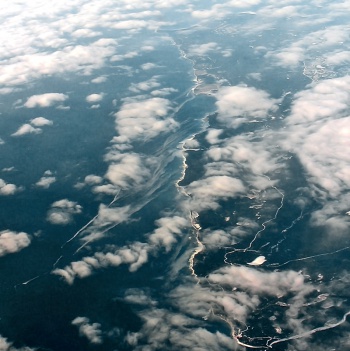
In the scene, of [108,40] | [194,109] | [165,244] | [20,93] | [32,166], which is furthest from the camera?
[108,40]

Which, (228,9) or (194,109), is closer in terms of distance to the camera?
(194,109)

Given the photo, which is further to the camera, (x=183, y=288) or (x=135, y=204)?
(x=135, y=204)

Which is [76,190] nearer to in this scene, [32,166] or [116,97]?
[32,166]

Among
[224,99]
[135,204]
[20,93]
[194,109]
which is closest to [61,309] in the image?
[135,204]

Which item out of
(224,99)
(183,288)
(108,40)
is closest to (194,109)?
(224,99)

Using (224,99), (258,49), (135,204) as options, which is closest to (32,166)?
(135,204)

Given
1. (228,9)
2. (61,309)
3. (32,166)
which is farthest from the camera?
(228,9)

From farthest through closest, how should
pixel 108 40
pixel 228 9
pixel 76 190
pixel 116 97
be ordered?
1. pixel 228 9
2. pixel 108 40
3. pixel 116 97
4. pixel 76 190

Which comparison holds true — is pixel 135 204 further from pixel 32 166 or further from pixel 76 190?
pixel 32 166

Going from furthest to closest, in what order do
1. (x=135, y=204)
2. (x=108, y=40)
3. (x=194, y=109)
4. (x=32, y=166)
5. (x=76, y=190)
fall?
(x=108, y=40)
(x=194, y=109)
(x=32, y=166)
(x=76, y=190)
(x=135, y=204)
